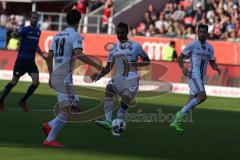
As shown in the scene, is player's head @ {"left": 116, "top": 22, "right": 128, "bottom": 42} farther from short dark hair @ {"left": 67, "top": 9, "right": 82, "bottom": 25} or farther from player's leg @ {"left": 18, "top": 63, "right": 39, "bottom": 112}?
player's leg @ {"left": 18, "top": 63, "right": 39, "bottom": 112}

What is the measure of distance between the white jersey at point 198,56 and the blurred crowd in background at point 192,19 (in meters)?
21.7

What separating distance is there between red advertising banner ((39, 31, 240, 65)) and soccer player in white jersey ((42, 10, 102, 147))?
24658 millimetres

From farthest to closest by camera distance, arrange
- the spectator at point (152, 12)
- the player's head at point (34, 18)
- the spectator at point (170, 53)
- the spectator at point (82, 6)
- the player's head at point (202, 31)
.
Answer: the spectator at point (82, 6) < the spectator at point (152, 12) < the spectator at point (170, 53) < the player's head at point (34, 18) < the player's head at point (202, 31)

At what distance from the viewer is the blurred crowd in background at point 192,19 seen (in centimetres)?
4153

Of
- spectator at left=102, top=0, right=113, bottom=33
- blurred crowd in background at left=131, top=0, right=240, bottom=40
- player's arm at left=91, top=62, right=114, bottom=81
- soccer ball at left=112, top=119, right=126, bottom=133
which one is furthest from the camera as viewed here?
spectator at left=102, top=0, right=113, bottom=33

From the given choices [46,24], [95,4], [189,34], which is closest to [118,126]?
[189,34]

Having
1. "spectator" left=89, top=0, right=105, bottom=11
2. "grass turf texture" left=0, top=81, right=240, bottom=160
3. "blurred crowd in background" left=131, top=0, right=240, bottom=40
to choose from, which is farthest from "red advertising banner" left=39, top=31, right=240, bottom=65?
"grass turf texture" left=0, top=81, right=240, bottom=160

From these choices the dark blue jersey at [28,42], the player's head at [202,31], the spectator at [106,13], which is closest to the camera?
the player's head at [202,31]

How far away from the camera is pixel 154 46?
136ft

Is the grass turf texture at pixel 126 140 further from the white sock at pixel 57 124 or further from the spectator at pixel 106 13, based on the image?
the spectator at pixel 106 13

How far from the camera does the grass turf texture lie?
13914 mm

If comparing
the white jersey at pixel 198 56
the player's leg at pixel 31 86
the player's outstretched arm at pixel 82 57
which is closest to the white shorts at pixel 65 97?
the player's outstretched arm at pixel 82 57

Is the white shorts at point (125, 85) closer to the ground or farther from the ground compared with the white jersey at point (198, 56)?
closer to the ground

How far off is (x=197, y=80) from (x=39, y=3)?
103 feet
